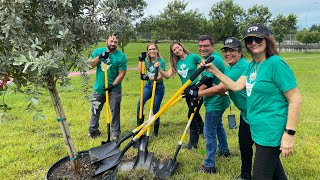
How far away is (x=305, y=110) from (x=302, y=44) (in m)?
45.3

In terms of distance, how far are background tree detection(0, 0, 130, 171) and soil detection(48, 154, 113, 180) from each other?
3.06 ft

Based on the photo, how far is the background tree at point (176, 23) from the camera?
3678 centimetres

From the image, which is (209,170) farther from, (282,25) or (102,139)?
(282,25)

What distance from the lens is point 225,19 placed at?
44.6 metres

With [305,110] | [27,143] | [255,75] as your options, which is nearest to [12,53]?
[255,75]

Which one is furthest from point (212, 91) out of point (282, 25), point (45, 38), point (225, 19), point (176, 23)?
point (282, 25)

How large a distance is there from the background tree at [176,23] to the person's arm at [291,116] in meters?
34.1

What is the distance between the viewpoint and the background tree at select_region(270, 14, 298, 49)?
1783 inches

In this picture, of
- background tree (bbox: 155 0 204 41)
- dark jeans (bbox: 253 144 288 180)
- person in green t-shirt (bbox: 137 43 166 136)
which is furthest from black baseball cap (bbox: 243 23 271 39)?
background tree (bbox: 155 0 204 41)

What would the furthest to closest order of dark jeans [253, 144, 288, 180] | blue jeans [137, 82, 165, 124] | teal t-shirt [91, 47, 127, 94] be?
blue jeans [137, 82, 165, 124], teal t-shirt [91, 47, 127, 94], dark jeans [253, 144, 288, 180]

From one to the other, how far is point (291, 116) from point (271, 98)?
0.24 meters

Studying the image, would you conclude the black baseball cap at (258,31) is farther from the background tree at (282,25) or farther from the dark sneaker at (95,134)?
the background tree at (282,25)

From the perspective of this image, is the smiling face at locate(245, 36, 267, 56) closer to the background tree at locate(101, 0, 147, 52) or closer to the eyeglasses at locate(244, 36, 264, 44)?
the eyeglasses at locate(244, 36, 264, 44)

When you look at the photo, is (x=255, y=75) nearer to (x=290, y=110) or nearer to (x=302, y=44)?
(x=290, y=110)
